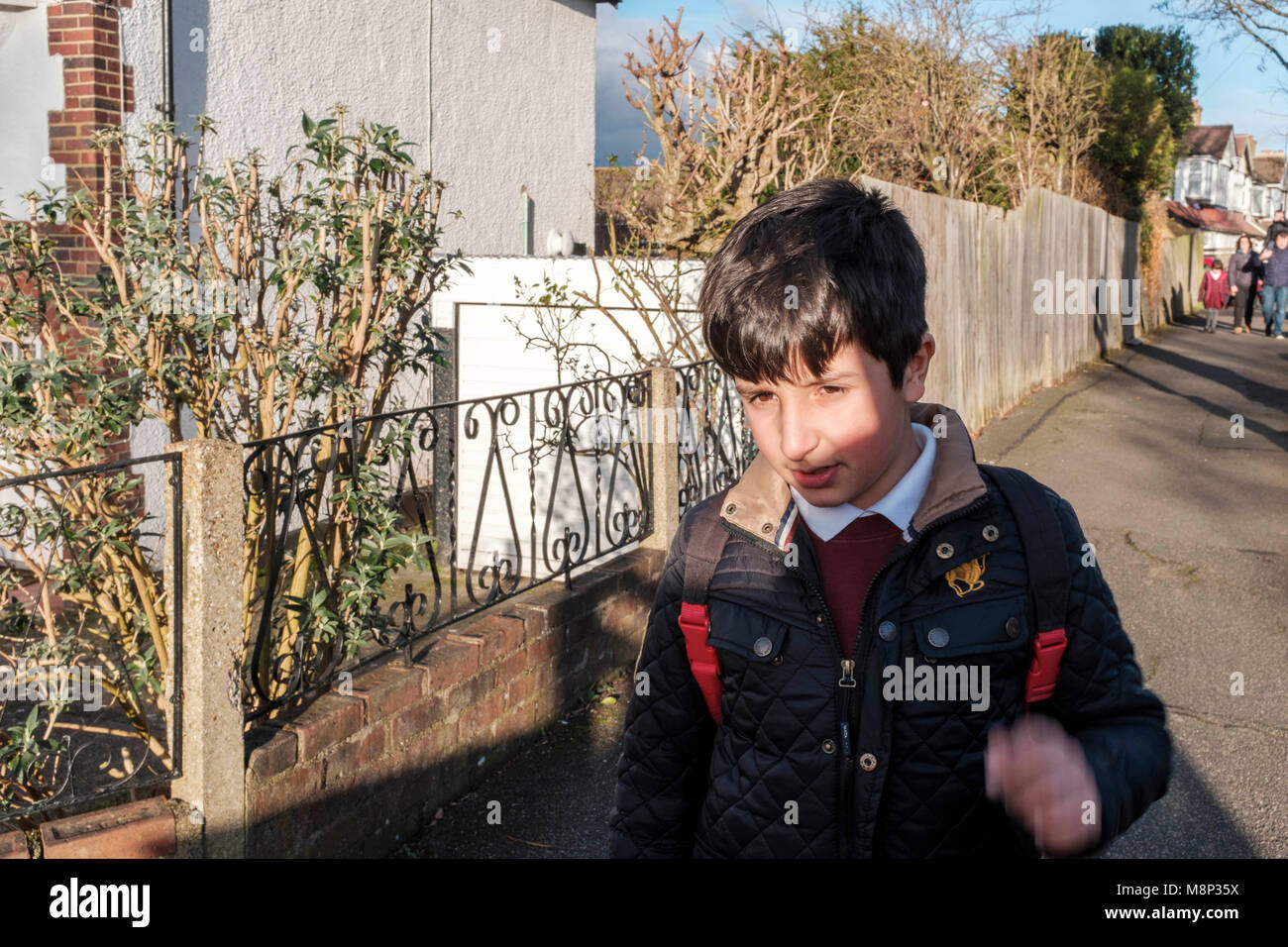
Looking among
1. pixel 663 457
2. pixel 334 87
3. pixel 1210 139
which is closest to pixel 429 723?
pixel 663 457

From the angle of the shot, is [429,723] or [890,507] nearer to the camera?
[890,507]

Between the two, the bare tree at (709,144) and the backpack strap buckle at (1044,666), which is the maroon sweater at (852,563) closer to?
the backpack strap buckle at (1044,666)

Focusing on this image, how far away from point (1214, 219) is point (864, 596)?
58906 mm

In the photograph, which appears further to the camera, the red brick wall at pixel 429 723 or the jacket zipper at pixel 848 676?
the red brick wall at pixel 429 723

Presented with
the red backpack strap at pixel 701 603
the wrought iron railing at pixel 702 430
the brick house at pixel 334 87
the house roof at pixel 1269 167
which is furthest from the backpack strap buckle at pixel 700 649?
the house roof at pixel 1269 167

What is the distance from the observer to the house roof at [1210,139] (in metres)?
59.8

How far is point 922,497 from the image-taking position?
1818 mm

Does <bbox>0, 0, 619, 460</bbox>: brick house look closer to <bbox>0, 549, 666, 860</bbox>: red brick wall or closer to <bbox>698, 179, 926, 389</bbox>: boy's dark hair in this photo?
<bbox>0, 549, 666, 860</bbox>: red brick wall

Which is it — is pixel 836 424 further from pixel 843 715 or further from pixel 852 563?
pixel 843 715

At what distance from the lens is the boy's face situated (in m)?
1.73

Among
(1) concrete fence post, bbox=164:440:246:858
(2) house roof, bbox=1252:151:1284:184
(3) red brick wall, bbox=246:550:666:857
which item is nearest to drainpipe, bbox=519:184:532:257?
(3) red brick wall, bbox=246:550:666:857

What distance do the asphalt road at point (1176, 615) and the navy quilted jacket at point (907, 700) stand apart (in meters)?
2.32
